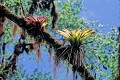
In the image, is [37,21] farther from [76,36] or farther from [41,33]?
[76,36]

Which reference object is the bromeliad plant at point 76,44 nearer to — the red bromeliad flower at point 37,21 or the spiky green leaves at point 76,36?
A: the spiky green leaves at point 76,36

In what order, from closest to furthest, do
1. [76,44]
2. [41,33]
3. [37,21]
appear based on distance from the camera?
[76,44] → [37,21] → [41,33]

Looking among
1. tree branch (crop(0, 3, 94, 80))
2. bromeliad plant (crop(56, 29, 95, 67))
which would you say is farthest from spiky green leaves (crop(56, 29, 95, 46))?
tree branch (crop(0, 3, 94, 80))

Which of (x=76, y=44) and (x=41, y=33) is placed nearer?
(x=76, y=44)

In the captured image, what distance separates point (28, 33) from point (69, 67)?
104cm

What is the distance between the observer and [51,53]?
315 inches

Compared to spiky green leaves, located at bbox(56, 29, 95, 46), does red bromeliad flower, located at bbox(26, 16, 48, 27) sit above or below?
above

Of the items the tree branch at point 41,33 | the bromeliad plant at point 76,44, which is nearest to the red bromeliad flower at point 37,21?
the tree branch at point 41,33

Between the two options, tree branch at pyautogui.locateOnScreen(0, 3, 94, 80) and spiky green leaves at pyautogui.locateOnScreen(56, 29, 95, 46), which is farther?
tree branch at pyautogui.locateOnScreen(0, 3, 94, 80)

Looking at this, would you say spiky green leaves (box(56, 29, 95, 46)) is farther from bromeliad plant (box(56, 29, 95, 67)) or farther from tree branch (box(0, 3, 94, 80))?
tree branch (box(0, 3, 94, 80))

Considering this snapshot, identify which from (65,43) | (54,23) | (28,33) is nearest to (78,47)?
(65,43)

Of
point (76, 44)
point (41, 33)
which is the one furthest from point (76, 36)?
point (41, 33)

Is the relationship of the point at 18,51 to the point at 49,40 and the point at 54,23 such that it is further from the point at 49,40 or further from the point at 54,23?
the point at 49,40

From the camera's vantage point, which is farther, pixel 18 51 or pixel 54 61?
pixel 18 51
